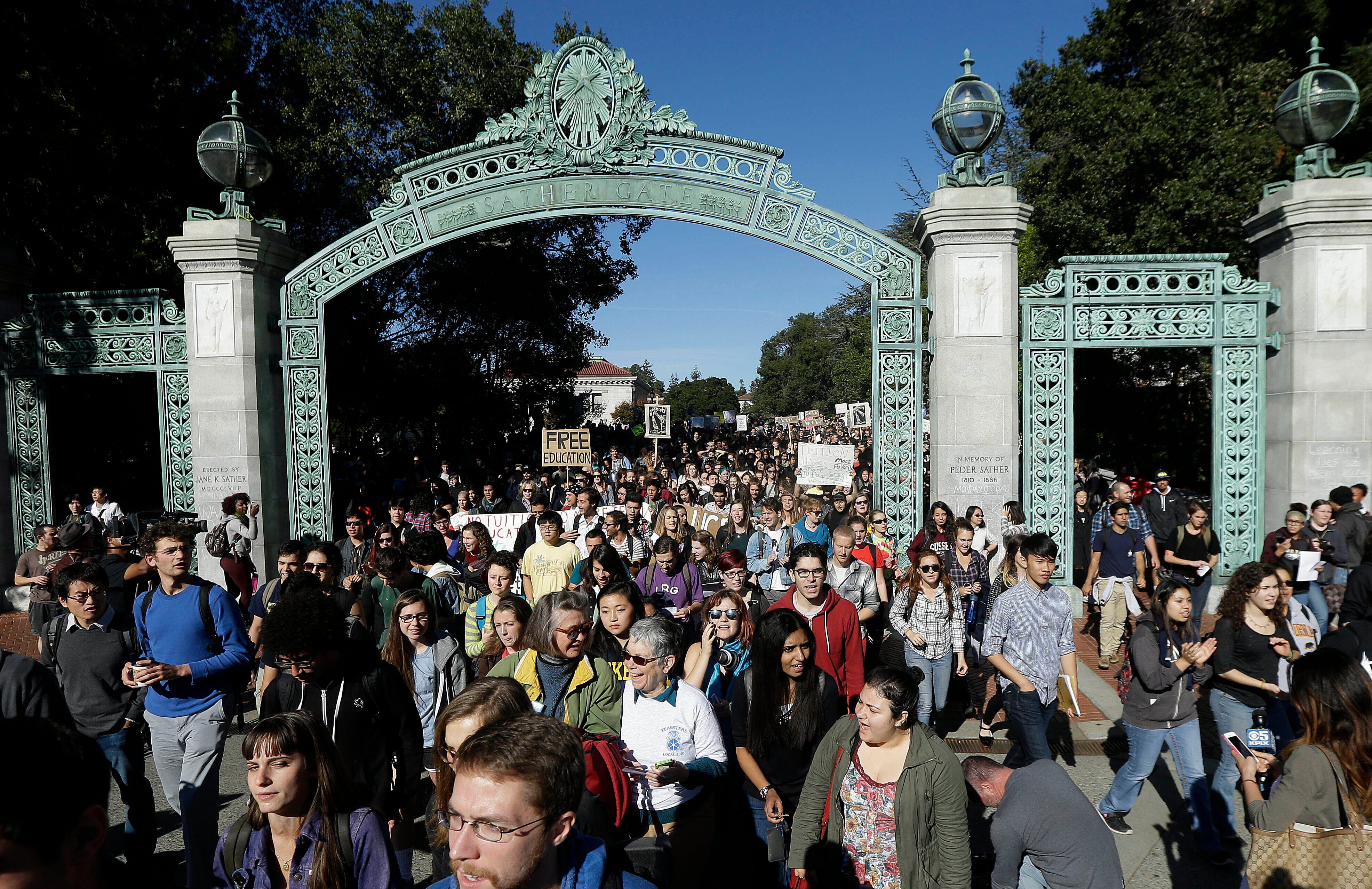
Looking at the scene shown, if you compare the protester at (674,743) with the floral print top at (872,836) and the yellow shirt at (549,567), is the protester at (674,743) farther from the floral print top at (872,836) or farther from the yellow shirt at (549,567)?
the yellow shirt at (549,567)

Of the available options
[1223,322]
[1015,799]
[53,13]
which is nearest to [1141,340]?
[1223,322]

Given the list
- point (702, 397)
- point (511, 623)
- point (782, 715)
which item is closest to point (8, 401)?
point (511, 623)

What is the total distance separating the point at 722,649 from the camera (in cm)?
542

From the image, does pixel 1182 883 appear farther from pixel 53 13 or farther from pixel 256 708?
pixel 53 13

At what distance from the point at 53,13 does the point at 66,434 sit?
6757 millimetres

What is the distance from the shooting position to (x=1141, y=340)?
959 cm

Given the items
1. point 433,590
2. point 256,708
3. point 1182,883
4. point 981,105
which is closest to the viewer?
point 1182,883

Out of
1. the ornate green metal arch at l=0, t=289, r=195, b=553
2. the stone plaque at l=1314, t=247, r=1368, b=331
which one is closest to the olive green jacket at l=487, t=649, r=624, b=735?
the ornate green metal arch at l=0, t=289, r=195, b=553

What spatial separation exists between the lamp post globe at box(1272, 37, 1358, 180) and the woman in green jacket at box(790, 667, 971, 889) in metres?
8.78

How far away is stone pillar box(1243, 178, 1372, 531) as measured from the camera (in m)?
9.21

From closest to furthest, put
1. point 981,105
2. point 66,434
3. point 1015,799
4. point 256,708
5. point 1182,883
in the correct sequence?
1. point 1015,799
2. point 1182,883
3. point 256,708
4. point 981,105
5. point 66,434

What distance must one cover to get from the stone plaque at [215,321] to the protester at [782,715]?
27.0 ft

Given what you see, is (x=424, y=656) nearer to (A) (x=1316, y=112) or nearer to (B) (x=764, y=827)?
(B) (x=764, y=827)

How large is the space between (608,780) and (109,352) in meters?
10.1
